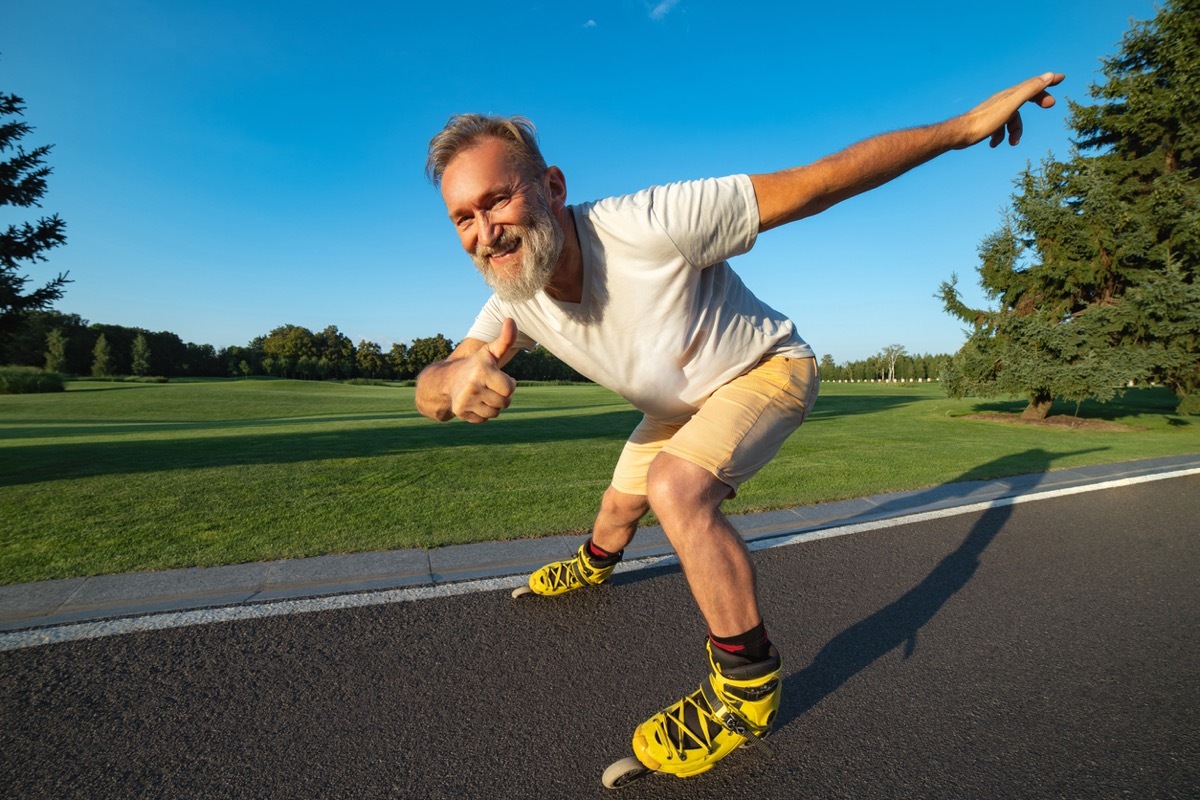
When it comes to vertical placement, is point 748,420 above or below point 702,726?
above

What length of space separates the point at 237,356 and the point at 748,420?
263 ft

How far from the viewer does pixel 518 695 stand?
88.7 inches

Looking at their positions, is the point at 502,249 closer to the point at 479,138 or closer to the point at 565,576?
the point at 479,138

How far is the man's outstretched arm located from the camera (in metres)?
1.97

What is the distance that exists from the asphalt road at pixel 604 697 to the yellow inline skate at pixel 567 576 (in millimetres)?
73

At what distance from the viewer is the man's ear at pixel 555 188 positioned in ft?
7.35

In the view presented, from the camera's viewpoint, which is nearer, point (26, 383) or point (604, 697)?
point (604, 697)

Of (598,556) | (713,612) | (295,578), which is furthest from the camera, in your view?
(295,578)

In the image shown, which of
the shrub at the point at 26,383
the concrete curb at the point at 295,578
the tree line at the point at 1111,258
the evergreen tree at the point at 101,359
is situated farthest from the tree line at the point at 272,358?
the concrete curb at the point at 295,578

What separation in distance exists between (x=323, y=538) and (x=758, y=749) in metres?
3.15

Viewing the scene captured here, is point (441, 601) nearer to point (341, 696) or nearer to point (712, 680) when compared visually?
point (341, 696)

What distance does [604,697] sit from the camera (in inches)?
89.0

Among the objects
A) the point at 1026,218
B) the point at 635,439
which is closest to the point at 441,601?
the point at 635,439

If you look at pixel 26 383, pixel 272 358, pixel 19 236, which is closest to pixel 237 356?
pixel 272 358
